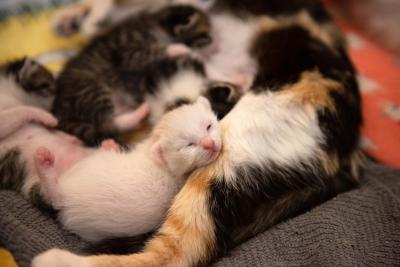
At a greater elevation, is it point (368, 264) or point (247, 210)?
point (247, 210)

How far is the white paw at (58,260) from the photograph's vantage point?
98 centimetres

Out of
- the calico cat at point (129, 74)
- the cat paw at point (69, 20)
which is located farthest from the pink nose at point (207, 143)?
the cat paw at point (69, 20)

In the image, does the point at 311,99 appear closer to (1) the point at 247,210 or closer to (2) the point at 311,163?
(2) the point at 311,163

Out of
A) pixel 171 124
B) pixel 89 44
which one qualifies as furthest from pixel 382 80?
pixel 89 44

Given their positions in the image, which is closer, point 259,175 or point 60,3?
point 259,175

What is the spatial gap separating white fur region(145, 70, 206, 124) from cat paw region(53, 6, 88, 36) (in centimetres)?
72

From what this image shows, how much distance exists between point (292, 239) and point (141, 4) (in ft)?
5.30

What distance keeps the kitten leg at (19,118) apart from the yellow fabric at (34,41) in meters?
0.54

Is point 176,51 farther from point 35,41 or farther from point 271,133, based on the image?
point 35,41

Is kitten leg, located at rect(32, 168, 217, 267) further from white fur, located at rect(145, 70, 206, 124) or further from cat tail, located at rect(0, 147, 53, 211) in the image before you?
white fur, located at rect(145, 70, 206, 124)

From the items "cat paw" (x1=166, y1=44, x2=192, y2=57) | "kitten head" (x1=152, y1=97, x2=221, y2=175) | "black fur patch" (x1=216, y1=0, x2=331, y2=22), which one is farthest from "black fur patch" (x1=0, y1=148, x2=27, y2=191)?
"black fur patch" (x1=216, y1=0, x2=331, y2=22)

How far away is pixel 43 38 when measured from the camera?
6.50 feet

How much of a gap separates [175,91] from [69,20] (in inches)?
32.5

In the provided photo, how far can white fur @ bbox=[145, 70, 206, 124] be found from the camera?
1593mm
